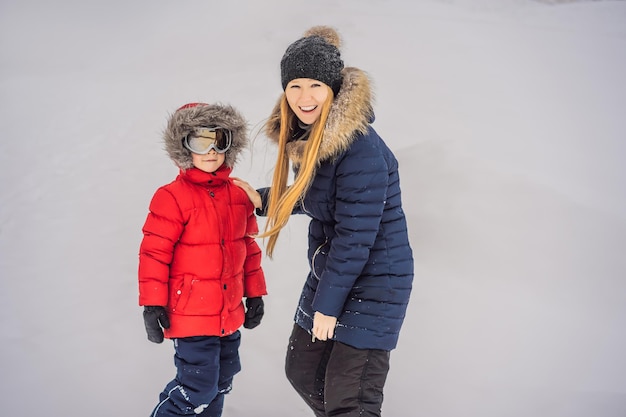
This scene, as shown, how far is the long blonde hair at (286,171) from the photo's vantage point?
5.58 feet

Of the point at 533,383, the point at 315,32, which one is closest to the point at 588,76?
the point at 533,383

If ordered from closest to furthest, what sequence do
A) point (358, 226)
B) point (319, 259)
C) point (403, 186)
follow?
point (358, 226)
point (319, 259)
point (403, 186)

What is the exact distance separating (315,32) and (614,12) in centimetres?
332

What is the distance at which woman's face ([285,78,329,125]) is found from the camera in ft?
5.67

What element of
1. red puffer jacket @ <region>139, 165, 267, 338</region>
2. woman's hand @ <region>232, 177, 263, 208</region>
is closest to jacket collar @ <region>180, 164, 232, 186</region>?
red puffer jacket @ <region>139, 165, 267, 338</region>

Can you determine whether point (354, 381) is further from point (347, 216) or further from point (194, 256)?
point (194, 256)

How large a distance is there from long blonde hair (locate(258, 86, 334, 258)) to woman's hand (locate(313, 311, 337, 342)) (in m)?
0.32

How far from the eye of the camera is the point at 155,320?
1822 mm

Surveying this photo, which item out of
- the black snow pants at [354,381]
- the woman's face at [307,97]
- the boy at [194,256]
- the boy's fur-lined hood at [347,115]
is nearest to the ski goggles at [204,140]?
the boy at [194,256]

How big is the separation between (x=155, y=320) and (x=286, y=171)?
2.11ft

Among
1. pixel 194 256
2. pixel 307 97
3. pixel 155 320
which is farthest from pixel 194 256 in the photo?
pixel 307 97

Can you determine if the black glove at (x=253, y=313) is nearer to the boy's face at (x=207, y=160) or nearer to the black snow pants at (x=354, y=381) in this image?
the black snow pants at (x=354, y=381)

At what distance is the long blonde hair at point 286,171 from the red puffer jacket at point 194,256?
0.16m

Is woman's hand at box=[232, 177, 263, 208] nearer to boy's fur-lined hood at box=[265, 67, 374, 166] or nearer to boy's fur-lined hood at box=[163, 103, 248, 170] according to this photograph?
boy's fur-lined hood at box=[163, 103, 248, 170]
